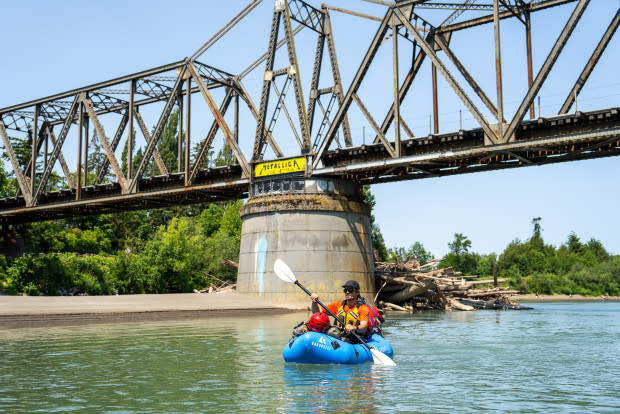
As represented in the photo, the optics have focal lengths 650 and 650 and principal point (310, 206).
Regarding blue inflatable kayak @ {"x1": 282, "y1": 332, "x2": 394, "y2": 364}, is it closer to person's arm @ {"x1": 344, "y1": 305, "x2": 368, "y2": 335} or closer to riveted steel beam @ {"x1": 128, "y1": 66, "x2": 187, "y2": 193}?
person's arm @ {"x1": 344, "y1": 305, "x2": 368, "y2": 335}

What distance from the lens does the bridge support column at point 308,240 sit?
37.8 meters

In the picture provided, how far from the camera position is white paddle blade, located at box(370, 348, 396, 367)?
15383 mm

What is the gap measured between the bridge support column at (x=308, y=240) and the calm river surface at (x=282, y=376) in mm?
14743

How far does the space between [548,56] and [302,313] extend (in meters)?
18.7

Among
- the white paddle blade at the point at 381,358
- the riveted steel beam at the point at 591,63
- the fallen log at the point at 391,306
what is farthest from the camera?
the fallen log at the point at 391,306

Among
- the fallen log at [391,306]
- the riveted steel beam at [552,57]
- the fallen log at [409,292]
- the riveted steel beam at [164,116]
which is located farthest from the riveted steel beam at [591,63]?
the riveted steel beam at [164,116]

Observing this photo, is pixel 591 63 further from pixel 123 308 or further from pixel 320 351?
pixel 123 308

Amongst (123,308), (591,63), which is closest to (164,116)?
(123,308)

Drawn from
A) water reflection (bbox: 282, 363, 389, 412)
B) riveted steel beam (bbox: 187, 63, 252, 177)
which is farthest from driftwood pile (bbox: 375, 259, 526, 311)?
water reflection (bbox: 282, 363, 389, 412)

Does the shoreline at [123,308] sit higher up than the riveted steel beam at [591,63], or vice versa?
the riveted steel beam at [591,63]

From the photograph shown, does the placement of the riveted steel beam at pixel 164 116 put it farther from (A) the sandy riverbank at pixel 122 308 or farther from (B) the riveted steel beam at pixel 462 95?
(B) the riveted steel beam at pixel 462 95

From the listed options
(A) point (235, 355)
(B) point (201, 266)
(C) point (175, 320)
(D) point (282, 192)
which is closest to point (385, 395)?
(A) point (235, 355)

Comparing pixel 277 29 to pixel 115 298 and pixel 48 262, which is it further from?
pixel 48 262

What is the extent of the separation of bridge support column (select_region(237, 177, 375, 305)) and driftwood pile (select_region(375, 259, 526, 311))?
3.77 meters
